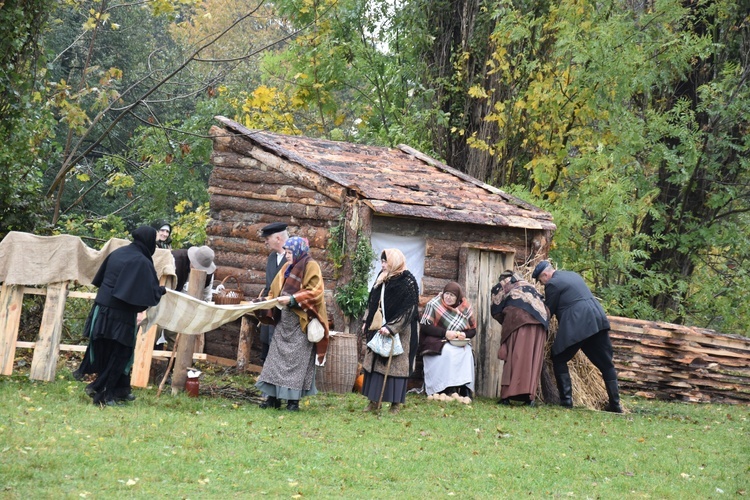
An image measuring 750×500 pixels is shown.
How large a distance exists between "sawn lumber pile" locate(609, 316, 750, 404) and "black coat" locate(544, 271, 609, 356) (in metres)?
2.52

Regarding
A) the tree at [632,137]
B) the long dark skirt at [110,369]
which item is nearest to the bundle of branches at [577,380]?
the tree at [632,137]

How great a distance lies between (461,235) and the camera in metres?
13.6

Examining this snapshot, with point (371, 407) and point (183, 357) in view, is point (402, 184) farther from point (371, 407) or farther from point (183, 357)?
point (183, 357)

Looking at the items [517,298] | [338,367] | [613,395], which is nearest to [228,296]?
[338,367]

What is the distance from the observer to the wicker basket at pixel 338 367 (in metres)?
12.1

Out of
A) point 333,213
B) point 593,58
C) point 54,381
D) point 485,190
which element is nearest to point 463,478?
point 54,381

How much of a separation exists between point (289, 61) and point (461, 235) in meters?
9.34

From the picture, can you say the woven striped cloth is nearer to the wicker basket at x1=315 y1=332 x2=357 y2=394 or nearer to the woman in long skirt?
the woman in long skirt

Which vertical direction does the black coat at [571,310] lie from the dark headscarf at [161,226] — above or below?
below

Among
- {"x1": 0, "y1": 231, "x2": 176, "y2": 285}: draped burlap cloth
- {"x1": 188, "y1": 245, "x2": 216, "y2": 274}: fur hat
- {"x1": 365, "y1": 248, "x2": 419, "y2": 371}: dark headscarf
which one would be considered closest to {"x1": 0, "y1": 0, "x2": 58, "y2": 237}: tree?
{"x1": 0, "y1": 231, "x2": 176, "y2": 285}: draped burlap cloth

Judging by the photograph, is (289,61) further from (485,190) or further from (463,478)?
(463,478)

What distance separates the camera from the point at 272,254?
1155 cm

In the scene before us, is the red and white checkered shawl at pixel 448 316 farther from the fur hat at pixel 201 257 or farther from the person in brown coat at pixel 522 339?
the fur hat at pixel 201 257

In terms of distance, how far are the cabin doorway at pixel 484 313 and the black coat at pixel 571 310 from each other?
0.99m
